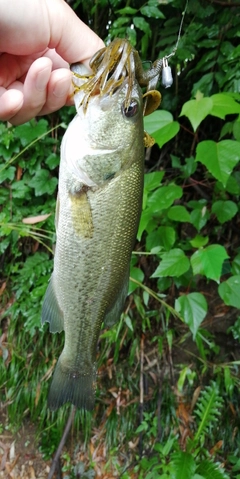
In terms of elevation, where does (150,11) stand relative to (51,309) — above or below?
above

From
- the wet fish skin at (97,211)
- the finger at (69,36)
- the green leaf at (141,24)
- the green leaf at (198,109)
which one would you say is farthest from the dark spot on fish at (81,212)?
the green leaf at (141,24)

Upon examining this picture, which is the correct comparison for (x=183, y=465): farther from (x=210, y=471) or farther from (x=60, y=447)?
(x=60, y=447)

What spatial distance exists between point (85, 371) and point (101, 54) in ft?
3.18

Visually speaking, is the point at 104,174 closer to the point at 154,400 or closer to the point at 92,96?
the point at 92,96

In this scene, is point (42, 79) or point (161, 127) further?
point (161, 127)

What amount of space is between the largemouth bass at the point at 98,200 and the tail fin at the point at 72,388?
21cm

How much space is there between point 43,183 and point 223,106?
1.20 meters

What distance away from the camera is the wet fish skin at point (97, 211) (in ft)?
3.30

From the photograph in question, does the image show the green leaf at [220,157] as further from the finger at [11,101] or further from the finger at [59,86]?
the finger at [11,101]

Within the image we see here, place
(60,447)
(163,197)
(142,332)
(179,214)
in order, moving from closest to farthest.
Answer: (163,197)
(179,214)
(60,447)
(142,332)

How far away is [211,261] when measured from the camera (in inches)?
61.4

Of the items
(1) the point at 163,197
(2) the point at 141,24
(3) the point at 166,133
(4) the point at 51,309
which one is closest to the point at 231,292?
(1) the point at 163,197

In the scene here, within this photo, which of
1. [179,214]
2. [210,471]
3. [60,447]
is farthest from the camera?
[60,447]

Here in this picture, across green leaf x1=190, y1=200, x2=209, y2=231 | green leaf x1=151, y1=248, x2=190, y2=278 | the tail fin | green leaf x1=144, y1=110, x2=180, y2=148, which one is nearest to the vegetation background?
green leaf x1=190, y1=200, x2=209, y2=231
